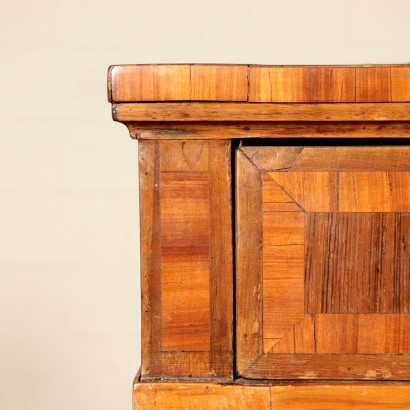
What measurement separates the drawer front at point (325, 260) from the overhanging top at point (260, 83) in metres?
0.05

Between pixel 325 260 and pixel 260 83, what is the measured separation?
0.17m

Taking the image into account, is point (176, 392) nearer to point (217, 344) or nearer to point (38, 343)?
point (217, 344)

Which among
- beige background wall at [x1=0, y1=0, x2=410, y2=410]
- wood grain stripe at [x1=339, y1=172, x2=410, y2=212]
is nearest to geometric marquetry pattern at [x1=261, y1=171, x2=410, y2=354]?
wood grain stripe at [x1=339, y1=172, x2=410, y2=212]

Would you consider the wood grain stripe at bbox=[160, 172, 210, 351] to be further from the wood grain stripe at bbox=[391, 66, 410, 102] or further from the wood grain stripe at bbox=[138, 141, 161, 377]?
the wood grain stripe at bbox=[391, 66, 410, 102]

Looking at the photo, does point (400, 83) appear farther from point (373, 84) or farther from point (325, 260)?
point (325, 260)

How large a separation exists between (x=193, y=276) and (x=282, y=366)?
0.12 meters

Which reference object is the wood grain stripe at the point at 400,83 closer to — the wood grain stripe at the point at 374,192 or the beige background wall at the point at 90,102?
the wood grain stripe at the point at 374,192

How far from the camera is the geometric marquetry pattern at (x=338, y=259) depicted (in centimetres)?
67

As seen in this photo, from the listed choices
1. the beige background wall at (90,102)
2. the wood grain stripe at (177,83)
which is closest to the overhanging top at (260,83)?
the wood grain stripe at (177,83)

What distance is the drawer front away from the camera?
0.67 m

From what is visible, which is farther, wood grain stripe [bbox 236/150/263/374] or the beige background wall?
the beige background wall

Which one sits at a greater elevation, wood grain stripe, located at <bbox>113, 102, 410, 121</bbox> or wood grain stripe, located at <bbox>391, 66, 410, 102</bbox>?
wood grain stripe, located at <bbox>391, 66, 410, 102</bbox>

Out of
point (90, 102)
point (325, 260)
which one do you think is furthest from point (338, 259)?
point (90, 102)

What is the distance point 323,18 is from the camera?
1.41 metres
